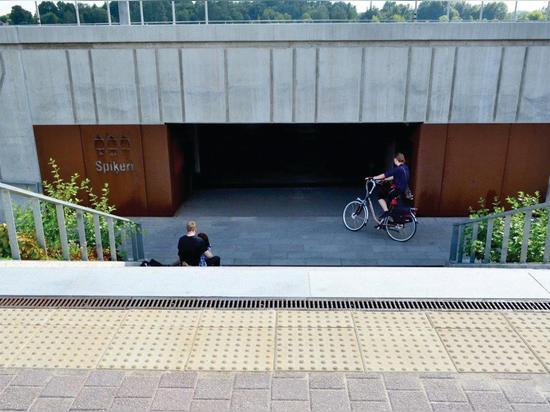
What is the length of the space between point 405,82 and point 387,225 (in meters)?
3.28

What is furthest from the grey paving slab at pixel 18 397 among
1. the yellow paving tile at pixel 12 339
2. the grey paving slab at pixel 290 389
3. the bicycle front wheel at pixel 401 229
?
the bicycle front wheel at pixel 401 229

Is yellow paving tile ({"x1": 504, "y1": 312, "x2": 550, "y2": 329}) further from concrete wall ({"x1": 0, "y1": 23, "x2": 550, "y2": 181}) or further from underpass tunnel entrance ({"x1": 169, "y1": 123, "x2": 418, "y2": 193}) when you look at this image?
underpass tunnel entrance ({"x1": 169, "y1": 123, "x2": 418, "y2": 193})

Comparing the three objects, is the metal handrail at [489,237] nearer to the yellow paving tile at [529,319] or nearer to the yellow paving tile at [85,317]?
the yellow paving tile at [529,319]

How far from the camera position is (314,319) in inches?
157

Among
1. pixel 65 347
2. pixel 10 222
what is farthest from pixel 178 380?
pixel 10 222

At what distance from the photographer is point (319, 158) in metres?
17.4

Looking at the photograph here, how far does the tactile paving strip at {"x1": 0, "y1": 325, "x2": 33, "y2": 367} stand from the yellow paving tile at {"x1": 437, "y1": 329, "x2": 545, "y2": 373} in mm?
3249

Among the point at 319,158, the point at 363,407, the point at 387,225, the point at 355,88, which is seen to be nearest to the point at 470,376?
the point at 363,407

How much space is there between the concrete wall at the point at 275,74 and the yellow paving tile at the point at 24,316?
7474mm

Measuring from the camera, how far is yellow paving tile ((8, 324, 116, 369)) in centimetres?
345

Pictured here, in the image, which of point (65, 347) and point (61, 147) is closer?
point (65, 347)

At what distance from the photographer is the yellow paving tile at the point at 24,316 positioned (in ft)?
13.1

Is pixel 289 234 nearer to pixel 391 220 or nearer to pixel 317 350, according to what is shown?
pixel 391 220

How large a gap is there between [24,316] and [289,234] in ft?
22.9
